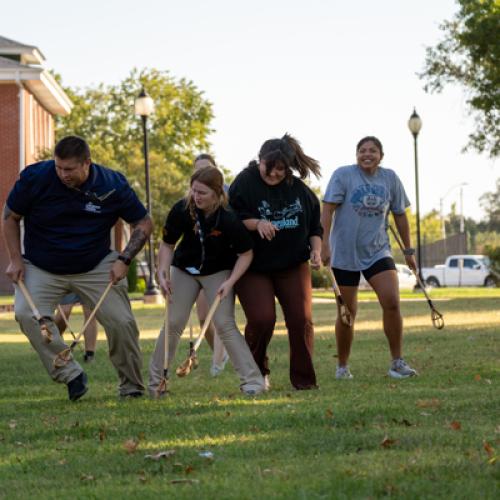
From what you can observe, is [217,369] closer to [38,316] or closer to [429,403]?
[38,316]

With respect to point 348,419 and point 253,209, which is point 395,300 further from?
point 348,419

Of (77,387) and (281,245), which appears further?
(281,245)

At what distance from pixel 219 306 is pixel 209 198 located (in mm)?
849

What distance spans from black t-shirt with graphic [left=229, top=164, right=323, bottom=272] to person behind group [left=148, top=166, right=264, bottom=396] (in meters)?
0.26

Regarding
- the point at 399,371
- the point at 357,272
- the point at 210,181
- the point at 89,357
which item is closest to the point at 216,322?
the point at 210,181

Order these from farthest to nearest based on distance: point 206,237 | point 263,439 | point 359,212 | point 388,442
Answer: point 359,212 → point 206,237 → point 263,439 → point 388,442

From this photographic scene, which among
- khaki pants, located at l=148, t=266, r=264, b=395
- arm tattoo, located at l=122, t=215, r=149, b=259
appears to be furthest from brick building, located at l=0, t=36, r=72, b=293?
khaki pants, located at l=148, t=266, r=264, b=395

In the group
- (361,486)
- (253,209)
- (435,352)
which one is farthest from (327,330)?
(361,486)

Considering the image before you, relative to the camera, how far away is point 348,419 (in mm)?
7977

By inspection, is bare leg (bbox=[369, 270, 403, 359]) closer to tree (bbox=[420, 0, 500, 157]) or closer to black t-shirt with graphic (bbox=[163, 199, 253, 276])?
black t-shirt with graphic (bbox=[163, 199, 253, 276])

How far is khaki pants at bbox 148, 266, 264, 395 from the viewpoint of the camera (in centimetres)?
991

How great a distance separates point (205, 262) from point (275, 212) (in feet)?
2.13

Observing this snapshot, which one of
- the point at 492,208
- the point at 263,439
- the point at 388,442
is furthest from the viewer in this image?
the point at 492,208

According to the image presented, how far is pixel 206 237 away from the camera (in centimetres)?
974
